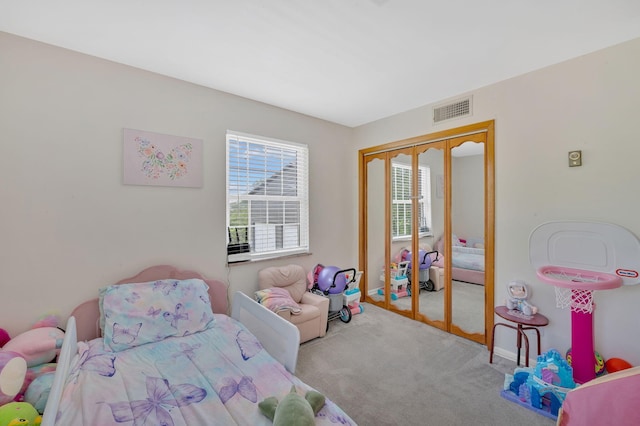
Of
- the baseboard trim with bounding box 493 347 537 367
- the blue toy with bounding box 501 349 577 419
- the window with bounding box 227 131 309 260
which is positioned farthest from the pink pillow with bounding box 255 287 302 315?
the baseboard trim with bounding box 493 347 537 367

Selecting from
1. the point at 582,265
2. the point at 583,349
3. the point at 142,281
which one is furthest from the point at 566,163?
the point at 142,281

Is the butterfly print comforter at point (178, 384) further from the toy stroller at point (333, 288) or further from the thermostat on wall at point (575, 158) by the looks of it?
the thermostat on wall at point (575, 158)

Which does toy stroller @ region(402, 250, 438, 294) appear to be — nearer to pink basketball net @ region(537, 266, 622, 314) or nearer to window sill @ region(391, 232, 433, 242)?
window sill @ region(391, 232, 433, 242)

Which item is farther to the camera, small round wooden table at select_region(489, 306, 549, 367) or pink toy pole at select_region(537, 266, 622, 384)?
small round wooden table at select_region(489, 306, 549, 367)

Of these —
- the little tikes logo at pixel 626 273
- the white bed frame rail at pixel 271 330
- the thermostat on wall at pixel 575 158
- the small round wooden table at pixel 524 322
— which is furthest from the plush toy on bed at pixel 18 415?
the thermostat on wall at pixel 575 158

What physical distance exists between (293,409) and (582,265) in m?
2.49

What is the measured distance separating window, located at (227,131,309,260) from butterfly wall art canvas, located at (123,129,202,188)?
39 centimetres

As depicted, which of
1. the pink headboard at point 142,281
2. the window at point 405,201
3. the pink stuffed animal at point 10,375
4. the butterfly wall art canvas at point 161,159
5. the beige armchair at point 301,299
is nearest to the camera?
the pink stuffed animal at point 10,375

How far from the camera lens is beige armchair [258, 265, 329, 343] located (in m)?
2.79

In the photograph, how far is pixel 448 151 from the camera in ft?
10.1

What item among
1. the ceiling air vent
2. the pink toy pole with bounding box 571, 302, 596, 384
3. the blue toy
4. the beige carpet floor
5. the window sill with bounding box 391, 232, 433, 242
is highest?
the ceiling air vent

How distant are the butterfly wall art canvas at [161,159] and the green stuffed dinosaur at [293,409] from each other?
2.07m

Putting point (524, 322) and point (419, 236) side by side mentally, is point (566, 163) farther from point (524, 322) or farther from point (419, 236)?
point (419, 236)

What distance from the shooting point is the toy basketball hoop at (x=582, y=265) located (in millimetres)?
1966
